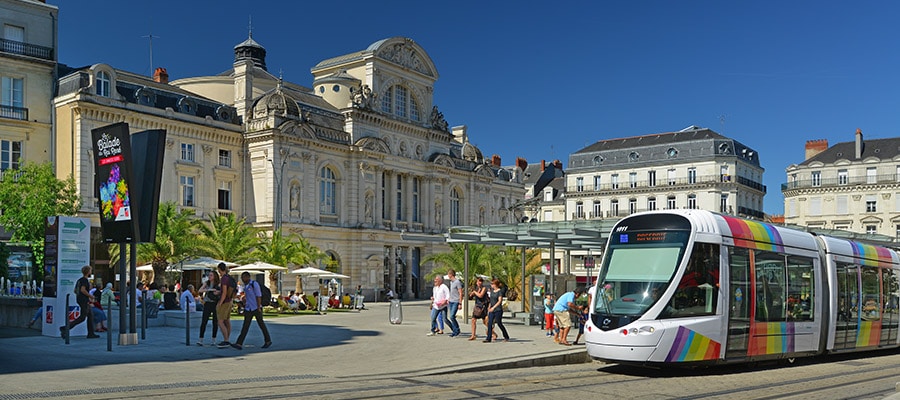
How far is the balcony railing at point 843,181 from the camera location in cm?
6588

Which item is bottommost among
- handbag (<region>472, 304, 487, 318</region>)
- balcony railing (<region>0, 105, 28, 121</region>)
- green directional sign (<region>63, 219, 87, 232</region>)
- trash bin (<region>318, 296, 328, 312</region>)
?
trash bin (<region>318, 296, 328, 312</region>)

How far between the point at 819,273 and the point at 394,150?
1701 inches

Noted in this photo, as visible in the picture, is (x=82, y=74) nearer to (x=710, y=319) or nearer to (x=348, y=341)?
(x=348, y=341)

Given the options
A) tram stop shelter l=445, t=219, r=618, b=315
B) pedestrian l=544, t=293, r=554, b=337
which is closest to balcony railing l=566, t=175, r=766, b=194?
tram stop shelter l=445, t=219, r=618, b=315

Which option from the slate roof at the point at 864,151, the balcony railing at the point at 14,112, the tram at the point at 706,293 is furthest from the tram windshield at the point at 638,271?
the slate roof at the point at 864,151

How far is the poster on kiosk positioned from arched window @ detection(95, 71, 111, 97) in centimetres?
2577

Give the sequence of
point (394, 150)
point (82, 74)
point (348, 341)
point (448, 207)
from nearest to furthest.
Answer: point (348, 341), point (82, 74), point (394, 150), point (448, 207)

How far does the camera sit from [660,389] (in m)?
13.1

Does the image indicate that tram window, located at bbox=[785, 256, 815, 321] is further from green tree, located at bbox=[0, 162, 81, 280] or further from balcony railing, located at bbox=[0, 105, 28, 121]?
balcony railing, located at bbox=[0, 105, 28, 121]

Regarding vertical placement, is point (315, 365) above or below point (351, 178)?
below

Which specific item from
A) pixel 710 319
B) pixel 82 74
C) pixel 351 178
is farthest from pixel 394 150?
pixel 710 319

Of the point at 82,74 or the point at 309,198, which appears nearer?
the point at 82,74

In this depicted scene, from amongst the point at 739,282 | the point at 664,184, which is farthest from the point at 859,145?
the point at 739,282

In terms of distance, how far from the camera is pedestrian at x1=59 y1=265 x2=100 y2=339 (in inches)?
740
